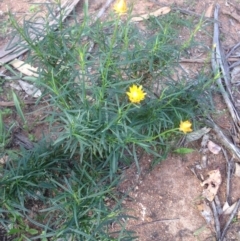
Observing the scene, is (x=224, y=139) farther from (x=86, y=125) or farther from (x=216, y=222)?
(x=86, y=125)

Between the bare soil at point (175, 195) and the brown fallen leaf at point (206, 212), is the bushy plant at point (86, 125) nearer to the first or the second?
the bare soil at point (175, 195)

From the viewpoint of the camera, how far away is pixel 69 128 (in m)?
2.41

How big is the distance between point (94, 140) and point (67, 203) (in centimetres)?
40

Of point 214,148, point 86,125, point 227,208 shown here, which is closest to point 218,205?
point 227,208

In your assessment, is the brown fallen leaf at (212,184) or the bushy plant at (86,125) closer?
the bushy plant at (86,125)

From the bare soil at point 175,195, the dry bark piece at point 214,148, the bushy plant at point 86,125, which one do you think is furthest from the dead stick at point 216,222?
the bushy plant at point 86,125

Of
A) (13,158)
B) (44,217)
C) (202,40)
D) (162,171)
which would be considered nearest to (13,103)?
(13,158)

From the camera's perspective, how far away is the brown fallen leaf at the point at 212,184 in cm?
303

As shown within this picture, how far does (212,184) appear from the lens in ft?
10.1

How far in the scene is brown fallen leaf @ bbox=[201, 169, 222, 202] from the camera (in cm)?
303

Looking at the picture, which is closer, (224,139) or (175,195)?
(175,195)

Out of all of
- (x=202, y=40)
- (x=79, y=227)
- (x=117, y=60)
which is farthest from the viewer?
(x=202, y=40)

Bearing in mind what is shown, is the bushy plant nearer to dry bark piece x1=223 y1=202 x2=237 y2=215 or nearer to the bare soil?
the bare soil

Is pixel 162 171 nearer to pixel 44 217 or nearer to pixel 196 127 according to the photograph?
pixel 196 127
